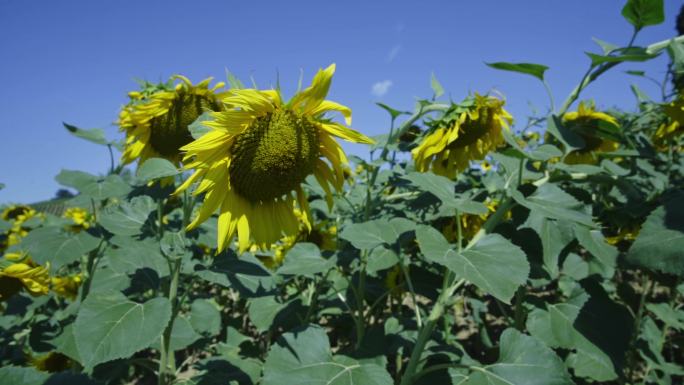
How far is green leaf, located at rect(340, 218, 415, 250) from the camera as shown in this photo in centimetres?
153

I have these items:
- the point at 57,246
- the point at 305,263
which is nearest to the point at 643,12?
the point at 305,263

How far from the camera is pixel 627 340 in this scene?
1.49 m

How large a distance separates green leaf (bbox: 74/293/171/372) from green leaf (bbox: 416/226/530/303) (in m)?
0.79

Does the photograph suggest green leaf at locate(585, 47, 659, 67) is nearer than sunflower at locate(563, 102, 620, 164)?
Yes

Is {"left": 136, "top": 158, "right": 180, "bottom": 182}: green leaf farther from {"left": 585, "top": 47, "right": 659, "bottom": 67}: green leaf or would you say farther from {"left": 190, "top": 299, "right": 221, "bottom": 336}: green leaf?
{"left": 585, "top": 47, "right": 659, "bottom": 67}: green leaf

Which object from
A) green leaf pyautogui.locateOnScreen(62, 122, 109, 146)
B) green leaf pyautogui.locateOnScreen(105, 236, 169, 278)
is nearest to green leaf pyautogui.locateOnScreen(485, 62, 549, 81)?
green leaf pyautogui.locateOnScreen(105, 236, 169, 278)

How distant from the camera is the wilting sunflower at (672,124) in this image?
2115 millimetres

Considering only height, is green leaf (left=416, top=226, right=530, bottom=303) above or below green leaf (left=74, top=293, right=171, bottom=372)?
above

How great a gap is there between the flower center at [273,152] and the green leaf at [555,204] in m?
0.67

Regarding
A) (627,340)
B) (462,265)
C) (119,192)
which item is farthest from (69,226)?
(627,340)

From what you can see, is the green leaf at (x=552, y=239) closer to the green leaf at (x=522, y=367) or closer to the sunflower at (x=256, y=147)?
the green leaf at (x=522, y=367)

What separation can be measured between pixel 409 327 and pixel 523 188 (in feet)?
3.32

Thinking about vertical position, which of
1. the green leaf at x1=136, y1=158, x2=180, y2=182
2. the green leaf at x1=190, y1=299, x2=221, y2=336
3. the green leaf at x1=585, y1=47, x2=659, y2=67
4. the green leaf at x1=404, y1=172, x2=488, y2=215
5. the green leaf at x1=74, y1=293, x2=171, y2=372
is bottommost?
the green leaf at x1=190, y1=299, x2=221, y2=336

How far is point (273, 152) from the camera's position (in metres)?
1.28
